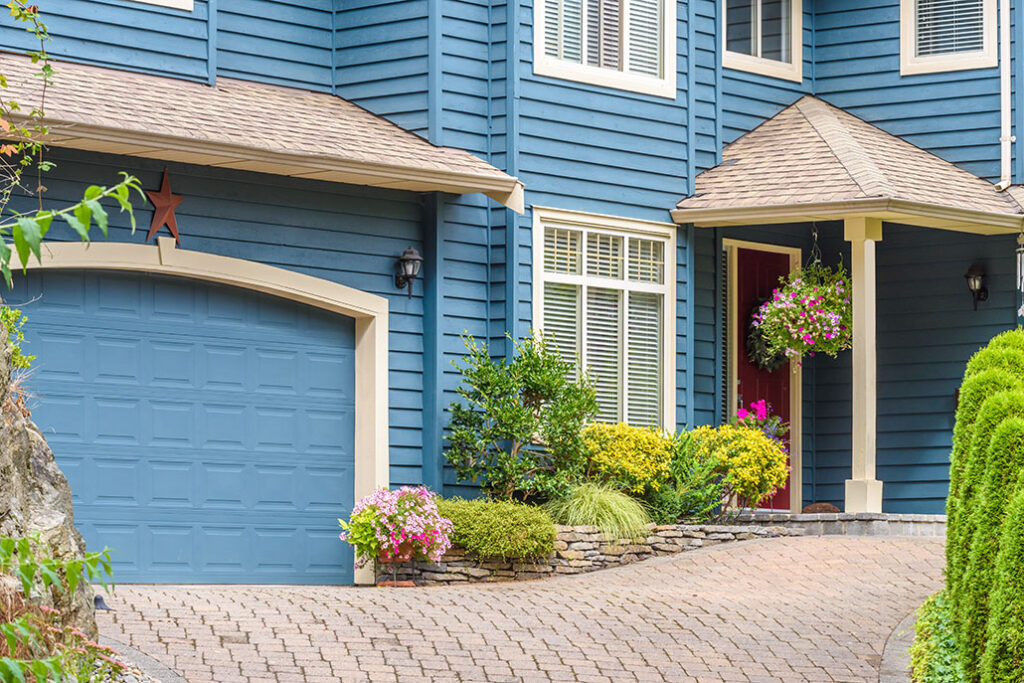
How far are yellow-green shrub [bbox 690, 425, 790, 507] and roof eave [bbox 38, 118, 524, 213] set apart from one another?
2657 millimetres

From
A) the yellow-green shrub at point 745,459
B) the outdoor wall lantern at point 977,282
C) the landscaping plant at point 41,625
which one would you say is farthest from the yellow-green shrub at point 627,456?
the landscaping plant at point 41,625

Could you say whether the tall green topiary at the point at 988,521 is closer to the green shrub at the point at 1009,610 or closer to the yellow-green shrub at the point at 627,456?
the green shrub at the point at 1009,610

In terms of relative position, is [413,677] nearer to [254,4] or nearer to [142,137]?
[142,137]

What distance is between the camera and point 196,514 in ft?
36.3

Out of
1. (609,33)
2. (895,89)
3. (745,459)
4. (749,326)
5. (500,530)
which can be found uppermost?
(609,33)

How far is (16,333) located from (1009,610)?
6.43m

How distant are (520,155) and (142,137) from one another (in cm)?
337

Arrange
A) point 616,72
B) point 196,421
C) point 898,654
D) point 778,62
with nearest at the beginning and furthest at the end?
1. point 898,654
2. point 196,421
3. point 616,72
4. point 778,62

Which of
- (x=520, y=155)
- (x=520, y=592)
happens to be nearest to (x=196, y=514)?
(x=520, y=592)

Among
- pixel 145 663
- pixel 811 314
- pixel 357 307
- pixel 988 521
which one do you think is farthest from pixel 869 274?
pixel 145 663

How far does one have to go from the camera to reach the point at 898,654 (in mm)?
7902

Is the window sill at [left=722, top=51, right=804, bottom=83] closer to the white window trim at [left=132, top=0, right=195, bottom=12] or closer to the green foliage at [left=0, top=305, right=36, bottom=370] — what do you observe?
the white window trim at [left=132, top=0, right=195, bottom=12]

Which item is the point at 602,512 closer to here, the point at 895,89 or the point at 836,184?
the point at 836,184

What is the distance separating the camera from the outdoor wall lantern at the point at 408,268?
38.9 ft
